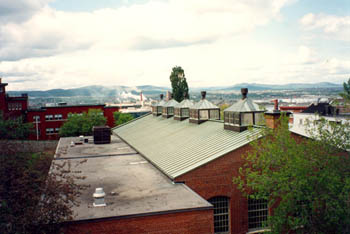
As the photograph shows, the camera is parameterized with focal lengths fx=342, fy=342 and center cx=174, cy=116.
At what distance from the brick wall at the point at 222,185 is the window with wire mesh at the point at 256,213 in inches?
19.3

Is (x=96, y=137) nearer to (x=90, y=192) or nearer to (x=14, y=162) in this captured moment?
A: (x=90, y=192)

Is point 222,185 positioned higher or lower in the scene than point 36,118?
lower

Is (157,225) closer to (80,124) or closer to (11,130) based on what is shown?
(11,130)

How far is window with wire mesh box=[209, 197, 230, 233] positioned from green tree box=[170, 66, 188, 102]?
56.5 metres

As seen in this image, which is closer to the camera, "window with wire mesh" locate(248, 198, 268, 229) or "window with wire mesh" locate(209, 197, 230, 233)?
"window with wire mesh" locate(209, 197, 230, 233)

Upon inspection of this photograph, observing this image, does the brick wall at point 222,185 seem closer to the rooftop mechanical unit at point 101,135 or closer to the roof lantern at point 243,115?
the roof lantern at point 243,115

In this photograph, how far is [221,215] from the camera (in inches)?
903

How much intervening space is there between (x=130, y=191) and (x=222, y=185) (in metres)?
6.25

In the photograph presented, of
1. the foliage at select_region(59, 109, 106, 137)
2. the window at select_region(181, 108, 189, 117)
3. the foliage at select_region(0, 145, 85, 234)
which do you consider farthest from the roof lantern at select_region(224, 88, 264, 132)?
the foliage at select_region(59, 109, 106, 137)

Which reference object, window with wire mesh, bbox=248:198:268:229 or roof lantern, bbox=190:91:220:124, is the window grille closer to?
roof lantern, bbox=190:91:220:124

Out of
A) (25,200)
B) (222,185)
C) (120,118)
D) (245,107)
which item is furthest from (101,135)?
(120,118)

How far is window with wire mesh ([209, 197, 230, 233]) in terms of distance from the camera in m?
22.9

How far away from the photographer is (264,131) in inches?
925

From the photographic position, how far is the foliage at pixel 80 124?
3147 inches
